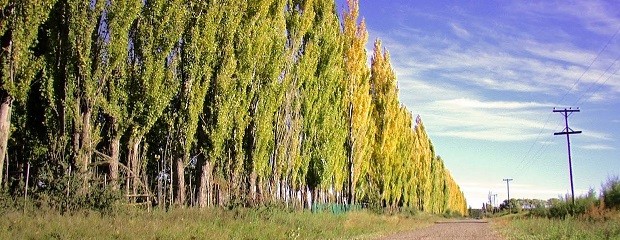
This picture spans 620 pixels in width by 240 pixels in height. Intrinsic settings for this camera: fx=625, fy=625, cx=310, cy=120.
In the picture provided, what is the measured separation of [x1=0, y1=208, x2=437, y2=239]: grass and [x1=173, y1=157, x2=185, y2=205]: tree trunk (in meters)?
1.61

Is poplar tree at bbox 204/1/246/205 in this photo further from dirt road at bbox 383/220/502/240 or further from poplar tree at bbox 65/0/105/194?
dirt road at bbox 383/220/502/240

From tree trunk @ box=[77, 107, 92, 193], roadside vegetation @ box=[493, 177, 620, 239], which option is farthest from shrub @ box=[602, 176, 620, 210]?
tree trunk @ box=[77, 107, 92, 193]

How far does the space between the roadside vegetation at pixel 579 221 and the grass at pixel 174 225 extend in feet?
20.5

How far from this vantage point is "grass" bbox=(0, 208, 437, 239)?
32.7 ft

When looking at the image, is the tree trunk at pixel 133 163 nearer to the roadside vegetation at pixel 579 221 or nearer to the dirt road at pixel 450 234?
the dirt road at pixel 450 234

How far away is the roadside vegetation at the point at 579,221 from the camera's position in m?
17.4

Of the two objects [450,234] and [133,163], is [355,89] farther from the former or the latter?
[133,163]

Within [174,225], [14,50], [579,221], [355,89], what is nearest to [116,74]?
[14,50]

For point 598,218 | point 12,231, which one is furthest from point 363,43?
point 12,231

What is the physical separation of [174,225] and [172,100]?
5.94 m

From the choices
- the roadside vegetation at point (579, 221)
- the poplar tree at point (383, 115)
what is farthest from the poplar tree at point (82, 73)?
the poplar tree at point (383, 115)

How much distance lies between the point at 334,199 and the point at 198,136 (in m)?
13.2

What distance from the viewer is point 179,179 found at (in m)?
17.5

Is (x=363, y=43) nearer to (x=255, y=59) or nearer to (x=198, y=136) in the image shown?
(x=255, y=59)
